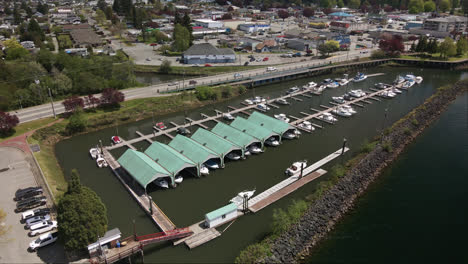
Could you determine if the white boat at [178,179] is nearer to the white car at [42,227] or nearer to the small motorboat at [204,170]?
the small motorboat at [204,170]

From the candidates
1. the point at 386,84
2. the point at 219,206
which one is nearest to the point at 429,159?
the point at 219,206

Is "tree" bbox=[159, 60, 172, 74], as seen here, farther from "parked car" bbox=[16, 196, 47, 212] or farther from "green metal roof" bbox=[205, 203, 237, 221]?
"green metal roof" bbox=[205, 203, 237, 221]

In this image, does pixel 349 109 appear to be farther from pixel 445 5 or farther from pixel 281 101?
pixel 445 5

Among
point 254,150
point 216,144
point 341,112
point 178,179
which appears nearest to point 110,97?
point 216,144

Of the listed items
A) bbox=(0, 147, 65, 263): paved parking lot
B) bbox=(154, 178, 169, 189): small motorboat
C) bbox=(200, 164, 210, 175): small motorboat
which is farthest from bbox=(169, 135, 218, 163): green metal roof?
bbox=(0, 147, 65, 263): paved parking lot

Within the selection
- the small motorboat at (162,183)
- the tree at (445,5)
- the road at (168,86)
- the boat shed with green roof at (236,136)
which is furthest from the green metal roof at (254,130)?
the tree at (445,5)

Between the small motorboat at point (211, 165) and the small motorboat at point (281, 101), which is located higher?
the small motorboat at point (281, 101)

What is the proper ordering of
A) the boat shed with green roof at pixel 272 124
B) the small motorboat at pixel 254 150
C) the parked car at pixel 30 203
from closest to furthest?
the parked car at pixel 30 203 < the small motorboat at pixel 254 150 < the boat shed with green roof at pixel 272 124
